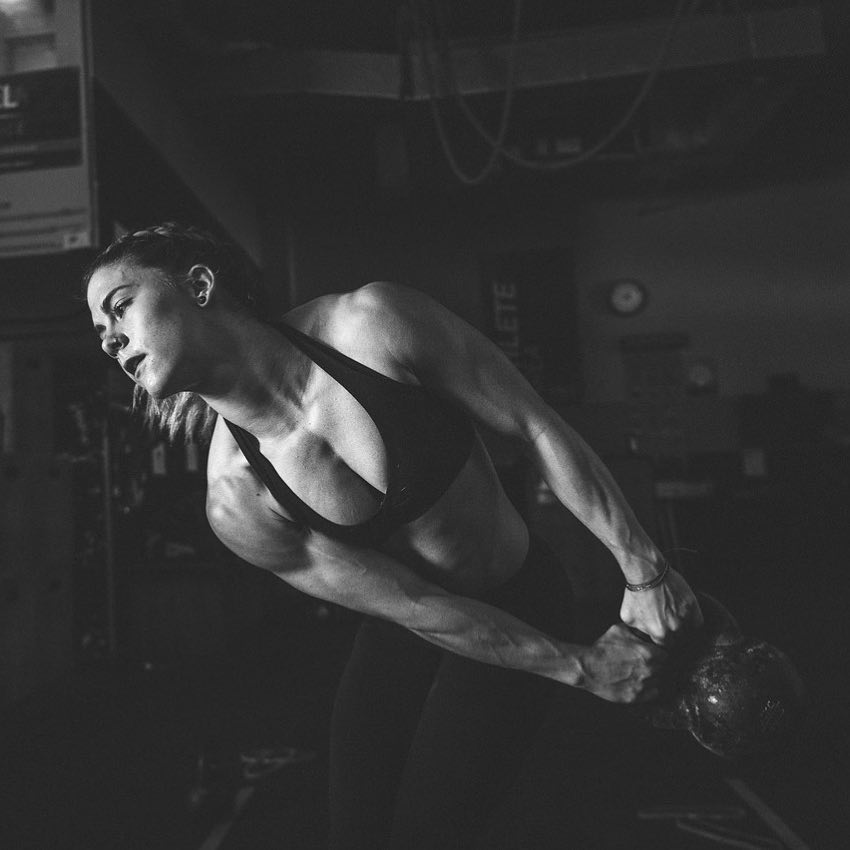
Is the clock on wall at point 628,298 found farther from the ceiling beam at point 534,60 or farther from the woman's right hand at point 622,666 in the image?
the woman's right hand at point 622,666

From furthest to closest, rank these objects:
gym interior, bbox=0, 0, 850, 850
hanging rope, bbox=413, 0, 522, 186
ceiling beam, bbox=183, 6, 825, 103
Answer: ceiling beam, bbox=183, 6, 825, 103 < hanging rope, bbox=413, 0, 522, 186 < gym interior, bbox=0, 0, 850, 850

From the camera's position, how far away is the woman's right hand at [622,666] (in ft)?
3.00

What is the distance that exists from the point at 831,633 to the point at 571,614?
2728 millimetres

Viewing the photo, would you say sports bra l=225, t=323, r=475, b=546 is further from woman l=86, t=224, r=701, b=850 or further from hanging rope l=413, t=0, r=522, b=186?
hanging rope l=413, t=0, r=522, b=186

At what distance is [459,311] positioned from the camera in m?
5.62

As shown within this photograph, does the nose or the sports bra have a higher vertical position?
the nose

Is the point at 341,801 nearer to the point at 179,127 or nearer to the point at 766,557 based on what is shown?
the point at 179,127

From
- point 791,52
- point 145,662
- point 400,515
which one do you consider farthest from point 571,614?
point 791,52

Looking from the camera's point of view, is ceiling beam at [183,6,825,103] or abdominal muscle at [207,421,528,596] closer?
abdominal muscle at [207,421,528,596]

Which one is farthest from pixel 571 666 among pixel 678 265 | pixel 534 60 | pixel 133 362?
pixel 678 265

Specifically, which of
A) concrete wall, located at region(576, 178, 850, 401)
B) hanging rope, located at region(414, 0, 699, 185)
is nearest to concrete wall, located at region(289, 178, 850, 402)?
concrete wall, located at region(576, 178, 850, 401)

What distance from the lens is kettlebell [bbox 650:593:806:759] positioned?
948 millimetres

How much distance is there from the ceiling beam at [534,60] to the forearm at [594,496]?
9.07ft

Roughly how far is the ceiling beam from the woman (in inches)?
106
